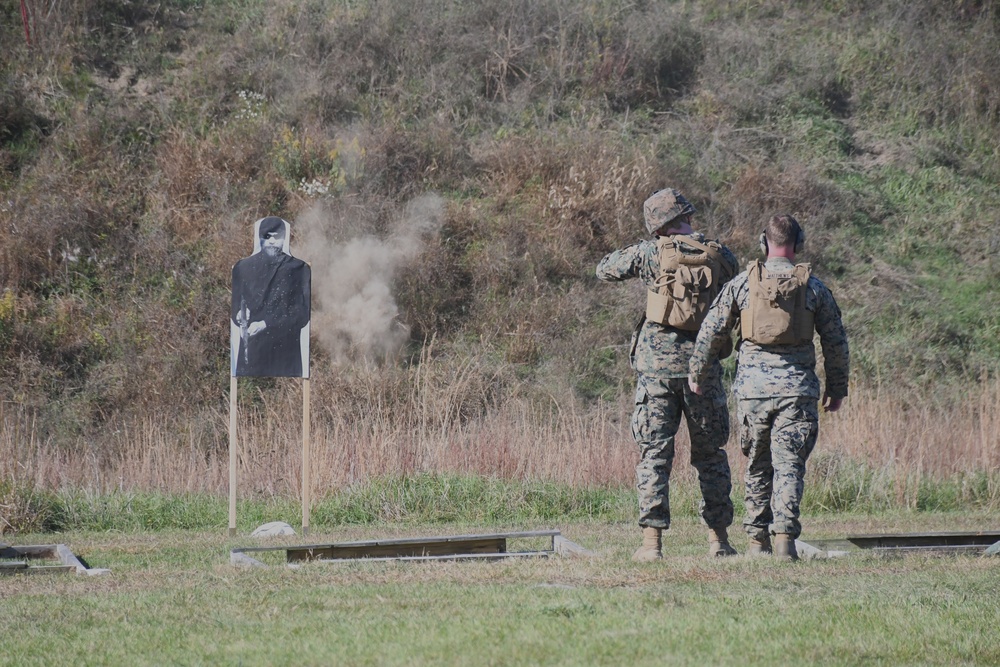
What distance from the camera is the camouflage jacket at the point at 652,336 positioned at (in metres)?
7.49

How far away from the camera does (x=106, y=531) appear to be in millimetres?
10820

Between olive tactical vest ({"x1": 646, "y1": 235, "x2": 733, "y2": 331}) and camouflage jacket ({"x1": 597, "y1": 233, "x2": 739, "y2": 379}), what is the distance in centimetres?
5

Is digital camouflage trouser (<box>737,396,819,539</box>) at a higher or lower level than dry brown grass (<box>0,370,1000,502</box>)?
higher

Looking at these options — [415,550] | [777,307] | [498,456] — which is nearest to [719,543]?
[777,307]

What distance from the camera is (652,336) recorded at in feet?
24.8

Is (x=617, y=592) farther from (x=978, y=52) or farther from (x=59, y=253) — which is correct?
(x=978, y=52)

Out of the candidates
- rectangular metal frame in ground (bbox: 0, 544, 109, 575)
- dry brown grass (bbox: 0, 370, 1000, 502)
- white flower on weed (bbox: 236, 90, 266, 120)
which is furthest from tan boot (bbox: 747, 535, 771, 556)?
white flower on weed (bbox: 236, 90, 266, 120)

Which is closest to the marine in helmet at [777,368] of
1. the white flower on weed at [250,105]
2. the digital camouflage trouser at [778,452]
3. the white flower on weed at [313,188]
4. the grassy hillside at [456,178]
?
the digital camouflage trouser at [778,452]

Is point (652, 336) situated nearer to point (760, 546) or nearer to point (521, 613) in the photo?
point (760, 546)

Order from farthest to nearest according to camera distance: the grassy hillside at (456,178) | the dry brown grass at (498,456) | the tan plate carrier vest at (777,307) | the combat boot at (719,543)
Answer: the grassy hillside at (456,178)
the dry brown grass at (498,456)
the combat boot at (719,543)
the tan plate carrier vest at (777,307)

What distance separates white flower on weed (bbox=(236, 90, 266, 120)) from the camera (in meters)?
20.8

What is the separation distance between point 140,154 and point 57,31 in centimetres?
349

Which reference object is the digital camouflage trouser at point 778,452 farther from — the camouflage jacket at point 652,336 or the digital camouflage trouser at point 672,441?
the camouflage jacket at point 652,336

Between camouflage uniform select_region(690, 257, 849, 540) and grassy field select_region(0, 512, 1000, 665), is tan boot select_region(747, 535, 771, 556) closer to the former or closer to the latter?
camouflage uniform select_region(690, 257, 849, 540)
